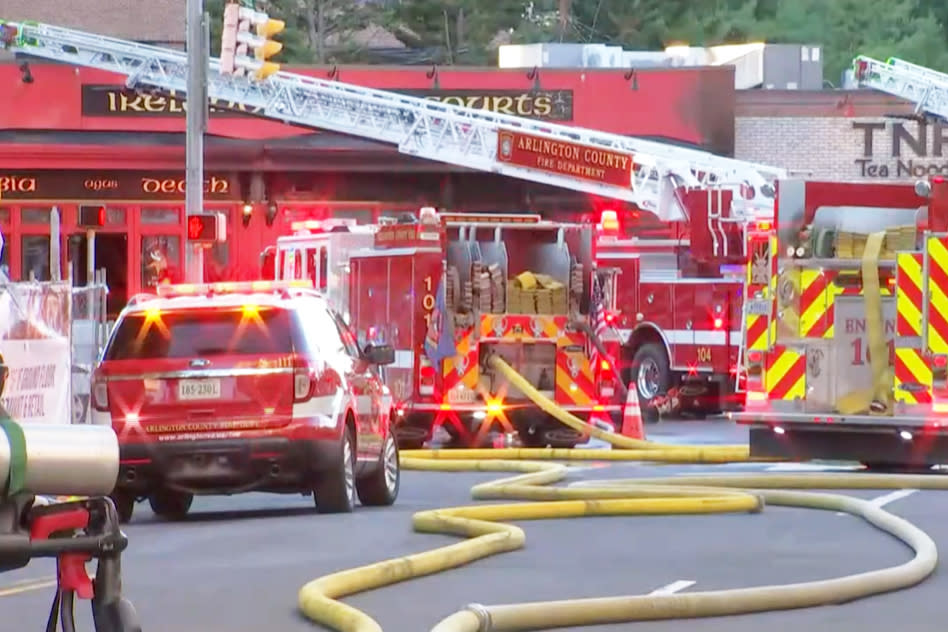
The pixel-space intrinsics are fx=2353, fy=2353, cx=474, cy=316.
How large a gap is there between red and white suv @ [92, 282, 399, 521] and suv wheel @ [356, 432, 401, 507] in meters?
0.95

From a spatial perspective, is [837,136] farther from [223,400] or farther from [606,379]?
[223,400]

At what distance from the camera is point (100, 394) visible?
52.3ft

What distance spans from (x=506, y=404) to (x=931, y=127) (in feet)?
66.5

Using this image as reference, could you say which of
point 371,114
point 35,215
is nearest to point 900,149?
point 371,114

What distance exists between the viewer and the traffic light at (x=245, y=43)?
2819 centimetres

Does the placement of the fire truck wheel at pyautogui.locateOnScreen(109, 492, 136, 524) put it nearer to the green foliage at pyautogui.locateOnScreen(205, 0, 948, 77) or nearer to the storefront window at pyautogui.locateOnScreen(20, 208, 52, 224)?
the storefront window at pyautogui.locateOnScreen(20, 208, 52, 224)

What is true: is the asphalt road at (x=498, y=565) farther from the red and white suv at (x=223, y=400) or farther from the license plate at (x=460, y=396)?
the license plate at (x=460, y=396)

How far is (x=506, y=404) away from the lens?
2433cm

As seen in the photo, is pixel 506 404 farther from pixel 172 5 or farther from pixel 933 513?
pixel 172 5

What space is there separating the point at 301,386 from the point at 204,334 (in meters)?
0.77

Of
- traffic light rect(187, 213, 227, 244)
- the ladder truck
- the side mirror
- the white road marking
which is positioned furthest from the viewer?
the ladder truck

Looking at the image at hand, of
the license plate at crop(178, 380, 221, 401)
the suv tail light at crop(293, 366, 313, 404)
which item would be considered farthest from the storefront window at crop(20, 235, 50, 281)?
the suv tail light at crop(293, 366, 313, 404)

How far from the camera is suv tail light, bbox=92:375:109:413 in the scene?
15.9 meters

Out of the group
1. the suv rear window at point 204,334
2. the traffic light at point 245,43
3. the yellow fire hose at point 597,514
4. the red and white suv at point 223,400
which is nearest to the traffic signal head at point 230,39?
the traffic light at point 245,43
